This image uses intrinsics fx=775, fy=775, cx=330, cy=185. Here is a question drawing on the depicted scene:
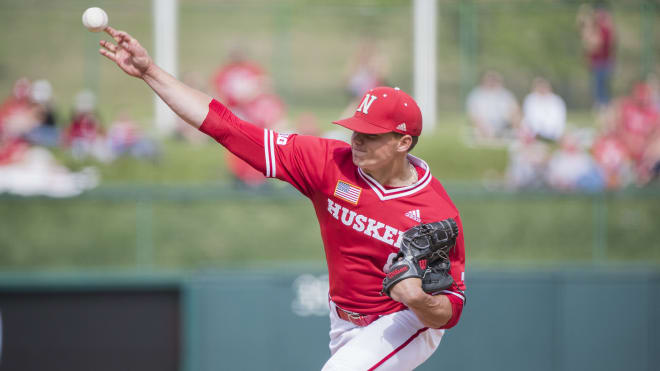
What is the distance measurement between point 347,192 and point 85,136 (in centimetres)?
1002

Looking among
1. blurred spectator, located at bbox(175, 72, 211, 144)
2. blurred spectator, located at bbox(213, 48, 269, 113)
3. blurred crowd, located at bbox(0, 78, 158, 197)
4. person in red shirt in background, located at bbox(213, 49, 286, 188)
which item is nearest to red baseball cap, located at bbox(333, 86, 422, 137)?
blurred crowd, located at bbox(0, 78, 158, 197)

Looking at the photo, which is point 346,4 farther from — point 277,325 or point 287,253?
point 277,325

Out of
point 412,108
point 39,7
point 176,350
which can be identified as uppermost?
point 39,7

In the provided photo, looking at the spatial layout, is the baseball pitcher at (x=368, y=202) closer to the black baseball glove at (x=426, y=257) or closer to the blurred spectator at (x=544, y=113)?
the black baseball glove at (x=426, y=257)

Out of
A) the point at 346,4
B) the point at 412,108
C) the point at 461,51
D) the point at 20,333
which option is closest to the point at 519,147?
the point at 461,51

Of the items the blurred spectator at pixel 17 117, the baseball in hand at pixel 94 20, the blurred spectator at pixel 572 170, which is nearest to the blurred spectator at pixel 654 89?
the blurred spectator at pixel 572 170

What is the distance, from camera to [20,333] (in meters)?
7.53

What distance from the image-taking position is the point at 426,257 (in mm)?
3705

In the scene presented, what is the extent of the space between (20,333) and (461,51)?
11.5 m

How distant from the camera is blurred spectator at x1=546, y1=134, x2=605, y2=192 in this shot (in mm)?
11984

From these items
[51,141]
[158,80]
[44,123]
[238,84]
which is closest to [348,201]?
[158,80]

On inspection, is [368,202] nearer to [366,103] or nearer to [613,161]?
[366,103]

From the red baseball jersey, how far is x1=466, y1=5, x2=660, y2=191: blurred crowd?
778 cm

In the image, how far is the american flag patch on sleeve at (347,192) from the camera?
13.4 ft
